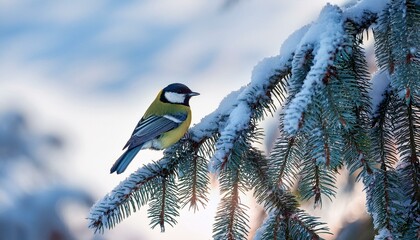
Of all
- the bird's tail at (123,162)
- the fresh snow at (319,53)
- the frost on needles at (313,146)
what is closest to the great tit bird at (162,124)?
the bird's tail at (123,162)

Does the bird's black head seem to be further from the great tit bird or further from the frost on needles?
the frost on needles

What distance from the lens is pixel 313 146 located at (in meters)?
1.65

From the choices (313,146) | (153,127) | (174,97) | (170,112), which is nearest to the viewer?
(313,146)

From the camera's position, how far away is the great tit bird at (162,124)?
2.16 metres

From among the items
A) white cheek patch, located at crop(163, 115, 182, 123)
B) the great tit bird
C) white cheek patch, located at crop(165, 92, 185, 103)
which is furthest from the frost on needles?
white cheek patch, located at crop(165, 92, 185, 103)

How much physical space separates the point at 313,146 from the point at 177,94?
46.3 inches

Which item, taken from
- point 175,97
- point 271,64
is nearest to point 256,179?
point 271,64

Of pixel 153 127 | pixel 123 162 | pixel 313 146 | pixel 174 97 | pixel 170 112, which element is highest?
pixel 174 97

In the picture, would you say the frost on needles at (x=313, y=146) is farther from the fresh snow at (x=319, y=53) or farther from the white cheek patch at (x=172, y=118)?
the white cheek patch at (x=172, y=118)

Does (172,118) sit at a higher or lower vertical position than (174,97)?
lower

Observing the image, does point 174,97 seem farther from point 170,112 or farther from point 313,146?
point 313,146

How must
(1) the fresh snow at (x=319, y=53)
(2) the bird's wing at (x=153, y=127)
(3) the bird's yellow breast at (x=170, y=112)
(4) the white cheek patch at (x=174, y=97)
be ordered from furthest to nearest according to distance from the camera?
(4) the white cheek patch at (x=174, y=97) < (2) the bird's wing at (x=153, y=127) < (3) the bird's yellow breast at (x=170, y=112) < (1) the fresh snow at (x=319, y=53)

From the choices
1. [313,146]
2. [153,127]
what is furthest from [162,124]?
[313,146]

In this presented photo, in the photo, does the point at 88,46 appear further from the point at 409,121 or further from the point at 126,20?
the point at 409,121
